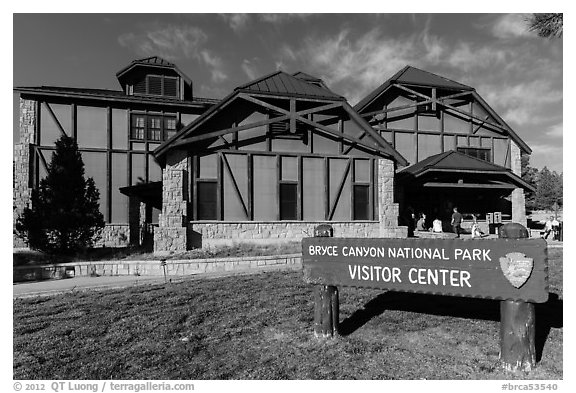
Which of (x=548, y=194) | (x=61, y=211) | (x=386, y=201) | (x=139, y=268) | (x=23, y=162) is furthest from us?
(x=548, y=194)

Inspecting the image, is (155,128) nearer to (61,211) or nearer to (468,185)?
(61,211)

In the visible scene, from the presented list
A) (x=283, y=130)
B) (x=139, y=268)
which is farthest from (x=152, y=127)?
(x=139, y=268)

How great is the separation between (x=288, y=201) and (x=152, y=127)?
10.4 m

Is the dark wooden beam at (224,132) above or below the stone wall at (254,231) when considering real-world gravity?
above

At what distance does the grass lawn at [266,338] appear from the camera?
4246 millimetres

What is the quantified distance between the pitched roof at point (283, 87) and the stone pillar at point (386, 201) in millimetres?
4194

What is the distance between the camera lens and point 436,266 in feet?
13.9

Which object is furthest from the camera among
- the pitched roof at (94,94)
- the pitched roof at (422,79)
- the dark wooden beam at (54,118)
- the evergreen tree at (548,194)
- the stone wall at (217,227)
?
the evergreen tree at (548,194)

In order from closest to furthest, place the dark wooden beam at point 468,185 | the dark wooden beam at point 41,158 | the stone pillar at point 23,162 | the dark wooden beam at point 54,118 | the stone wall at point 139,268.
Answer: the stone wall at point 139,268 < the stone pillar at point 23,162 < the dark wooden beam at point 41,158 < the dark wooden beam at point 54,118 < the dark wooden beam at point 468,185

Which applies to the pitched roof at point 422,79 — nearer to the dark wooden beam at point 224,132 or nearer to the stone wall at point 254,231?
the dark wooden beam at point 224,132

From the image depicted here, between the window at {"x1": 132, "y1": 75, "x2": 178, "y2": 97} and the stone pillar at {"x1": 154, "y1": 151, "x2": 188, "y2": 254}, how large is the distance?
28.0 ft

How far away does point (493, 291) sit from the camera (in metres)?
3.93

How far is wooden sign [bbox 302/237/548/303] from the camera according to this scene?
12.5 feet

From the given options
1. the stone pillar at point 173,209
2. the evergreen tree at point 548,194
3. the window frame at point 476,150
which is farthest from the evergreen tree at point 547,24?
the evergreen tree at point 548,194
